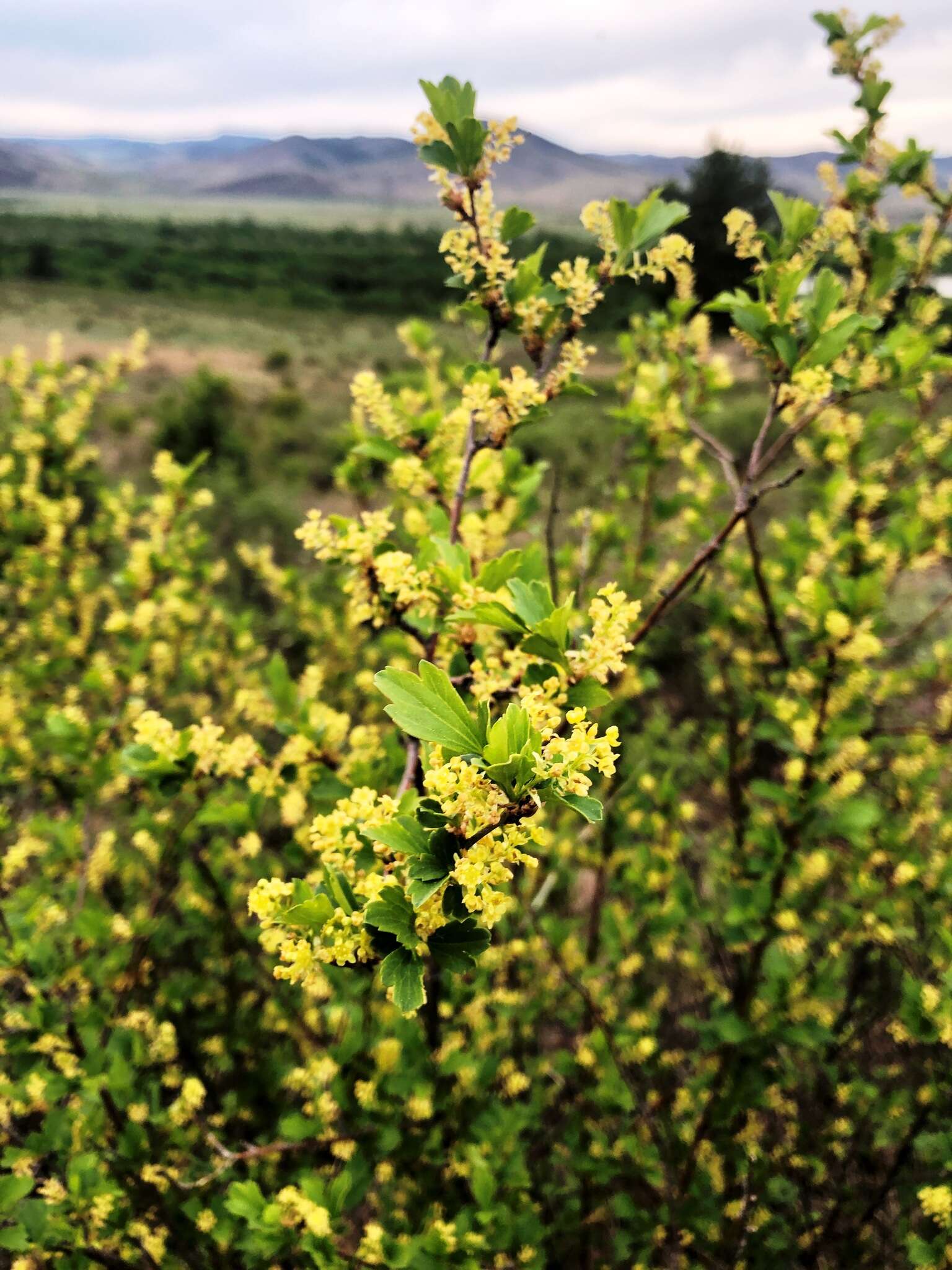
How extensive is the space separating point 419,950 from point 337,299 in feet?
162

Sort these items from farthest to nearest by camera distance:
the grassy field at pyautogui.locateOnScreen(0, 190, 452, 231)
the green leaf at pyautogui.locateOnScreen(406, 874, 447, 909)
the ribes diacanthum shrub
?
the grassy field at pyautogui.locateOnScreen(0, 190, 452, 231) < the ribes diacanthum shrub < the green leaf at pyautogui.locateOnScreen(406, 874, 447, 909)

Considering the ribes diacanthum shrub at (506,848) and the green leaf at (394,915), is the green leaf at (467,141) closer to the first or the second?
the ribes diacanthum shrub at (506,848)

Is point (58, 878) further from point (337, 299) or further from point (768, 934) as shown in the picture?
point (337, 299)

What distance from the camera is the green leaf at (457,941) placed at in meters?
1.00

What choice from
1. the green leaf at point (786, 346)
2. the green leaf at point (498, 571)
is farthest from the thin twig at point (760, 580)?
the green leaf at point (498, 571)

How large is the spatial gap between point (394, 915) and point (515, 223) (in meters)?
1.50

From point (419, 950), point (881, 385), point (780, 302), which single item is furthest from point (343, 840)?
point (881, 385)

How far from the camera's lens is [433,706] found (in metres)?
0.96

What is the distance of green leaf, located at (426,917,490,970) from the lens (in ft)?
3.28

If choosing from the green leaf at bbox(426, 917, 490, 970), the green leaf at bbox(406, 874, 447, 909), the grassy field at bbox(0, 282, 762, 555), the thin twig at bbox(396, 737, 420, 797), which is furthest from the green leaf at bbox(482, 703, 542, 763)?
the grassy field at bbox(0, 282, 762, 555)

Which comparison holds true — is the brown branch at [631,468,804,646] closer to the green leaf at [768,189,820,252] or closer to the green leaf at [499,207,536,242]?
the green leaf at [768,189,820,252]

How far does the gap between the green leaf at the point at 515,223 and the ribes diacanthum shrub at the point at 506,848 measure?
0.04 ft

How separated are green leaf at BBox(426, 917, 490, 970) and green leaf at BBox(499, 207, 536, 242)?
144cm

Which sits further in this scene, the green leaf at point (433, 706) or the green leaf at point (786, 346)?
the green leaf at point (786, 346)
